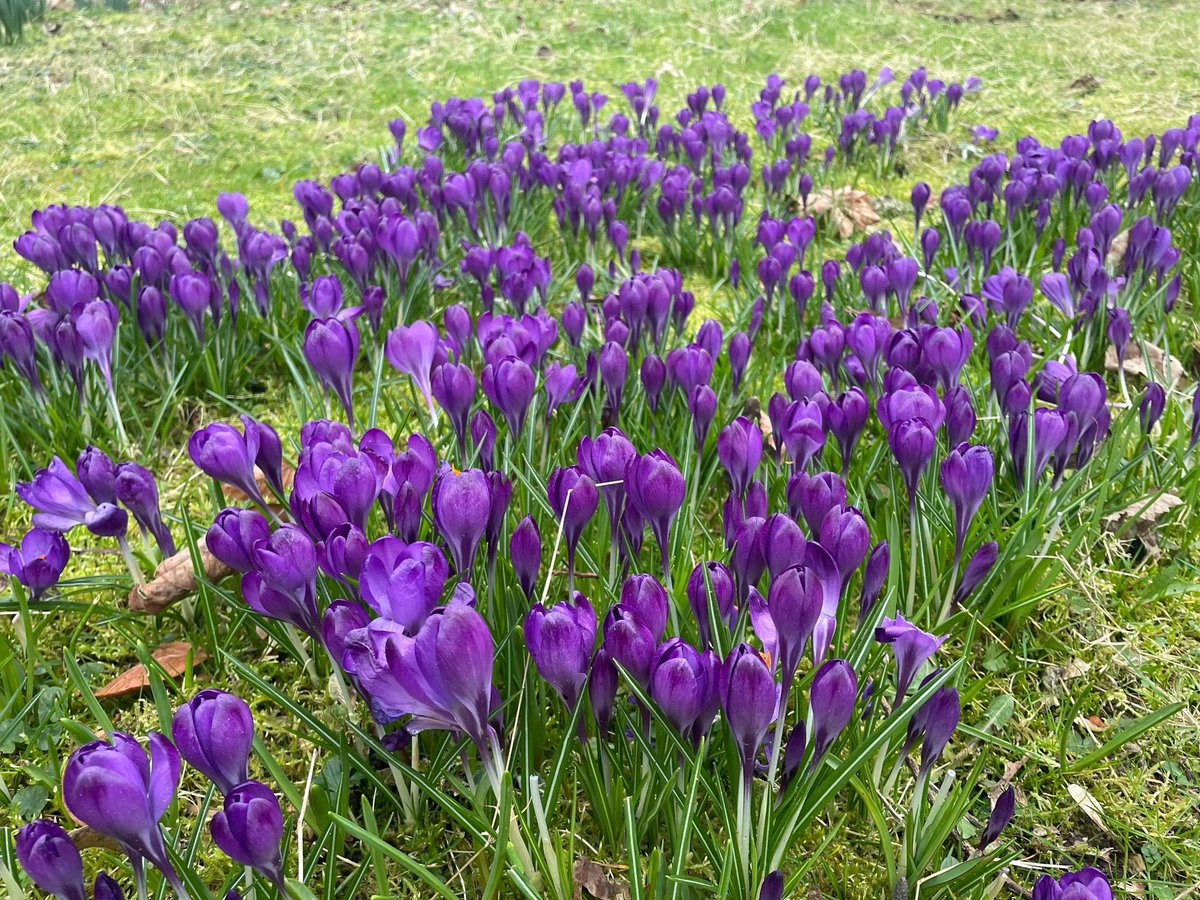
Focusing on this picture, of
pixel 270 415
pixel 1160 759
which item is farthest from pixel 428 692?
pixel 270 415

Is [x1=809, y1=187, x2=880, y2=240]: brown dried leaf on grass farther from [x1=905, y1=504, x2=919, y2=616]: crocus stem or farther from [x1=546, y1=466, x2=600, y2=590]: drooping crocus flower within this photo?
[x1=546, y1=466, x2=600, y2=590]: drooping crocus flower

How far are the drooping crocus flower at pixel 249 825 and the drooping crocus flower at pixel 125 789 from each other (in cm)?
7

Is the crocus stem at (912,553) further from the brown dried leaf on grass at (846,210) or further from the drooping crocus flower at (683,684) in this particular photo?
the brown dried leaf on grass at (846,210)

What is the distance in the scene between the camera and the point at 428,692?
1049mm

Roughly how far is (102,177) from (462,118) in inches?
89.8

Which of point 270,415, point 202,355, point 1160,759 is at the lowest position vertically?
point 1160,759

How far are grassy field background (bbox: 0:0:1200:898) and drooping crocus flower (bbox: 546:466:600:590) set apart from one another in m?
0.84

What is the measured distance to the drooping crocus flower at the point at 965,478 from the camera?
1.53 meters

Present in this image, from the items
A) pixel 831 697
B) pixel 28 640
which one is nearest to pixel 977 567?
pixel 831 697

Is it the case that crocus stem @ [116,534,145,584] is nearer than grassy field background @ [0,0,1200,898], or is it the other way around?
grassy field background @ [0,0,1200,898]

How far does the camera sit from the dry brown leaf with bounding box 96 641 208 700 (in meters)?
1.67

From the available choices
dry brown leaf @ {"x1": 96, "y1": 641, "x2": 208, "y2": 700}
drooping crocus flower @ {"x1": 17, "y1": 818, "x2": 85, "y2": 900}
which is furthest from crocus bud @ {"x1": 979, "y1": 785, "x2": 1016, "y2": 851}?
dry brown leaf @ {"x1": 96, "y1": 641, "x2": 208, "y2": 700}

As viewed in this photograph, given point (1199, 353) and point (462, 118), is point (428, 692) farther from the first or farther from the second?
Answer: point (462, 118)

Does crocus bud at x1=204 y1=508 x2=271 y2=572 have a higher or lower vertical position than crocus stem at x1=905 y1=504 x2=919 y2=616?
higher
